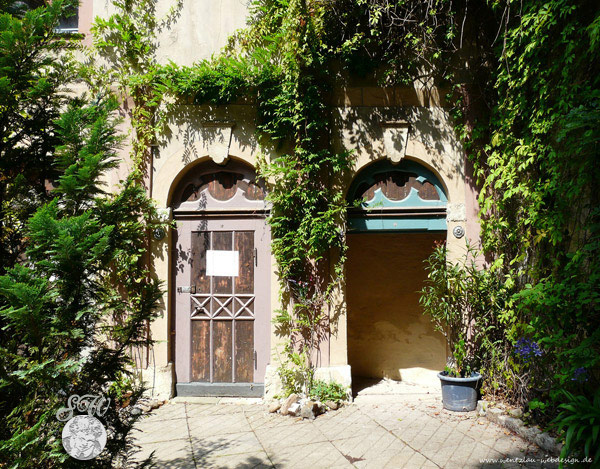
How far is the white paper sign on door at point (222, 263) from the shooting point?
5770 mm

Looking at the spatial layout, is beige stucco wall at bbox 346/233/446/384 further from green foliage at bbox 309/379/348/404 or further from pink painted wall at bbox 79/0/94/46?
pink painted wall at bbox 79/0/94/46

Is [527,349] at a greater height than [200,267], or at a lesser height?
lesser

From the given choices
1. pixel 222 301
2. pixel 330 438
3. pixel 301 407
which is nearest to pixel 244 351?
pixel 222 301

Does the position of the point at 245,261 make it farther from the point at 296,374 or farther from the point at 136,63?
the point at 136,63

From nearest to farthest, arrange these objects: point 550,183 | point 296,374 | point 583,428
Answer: point 583,428, point 550,183, point 296,374

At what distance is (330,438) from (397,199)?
3.00 metres

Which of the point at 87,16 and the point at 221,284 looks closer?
the point at 221,284

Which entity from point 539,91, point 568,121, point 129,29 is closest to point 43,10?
point 129,29

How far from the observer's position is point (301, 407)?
16.2 ft

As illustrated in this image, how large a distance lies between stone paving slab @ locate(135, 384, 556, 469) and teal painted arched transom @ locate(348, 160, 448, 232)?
7.14 feet

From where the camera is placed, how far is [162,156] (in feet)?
19.0

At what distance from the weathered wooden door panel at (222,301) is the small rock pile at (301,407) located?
0.61 m

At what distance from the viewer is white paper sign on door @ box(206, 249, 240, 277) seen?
577cm

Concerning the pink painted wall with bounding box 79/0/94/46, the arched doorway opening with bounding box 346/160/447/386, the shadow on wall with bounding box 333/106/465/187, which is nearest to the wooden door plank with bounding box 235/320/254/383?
the arched doorway opening with bounding box 346/160/447/386
